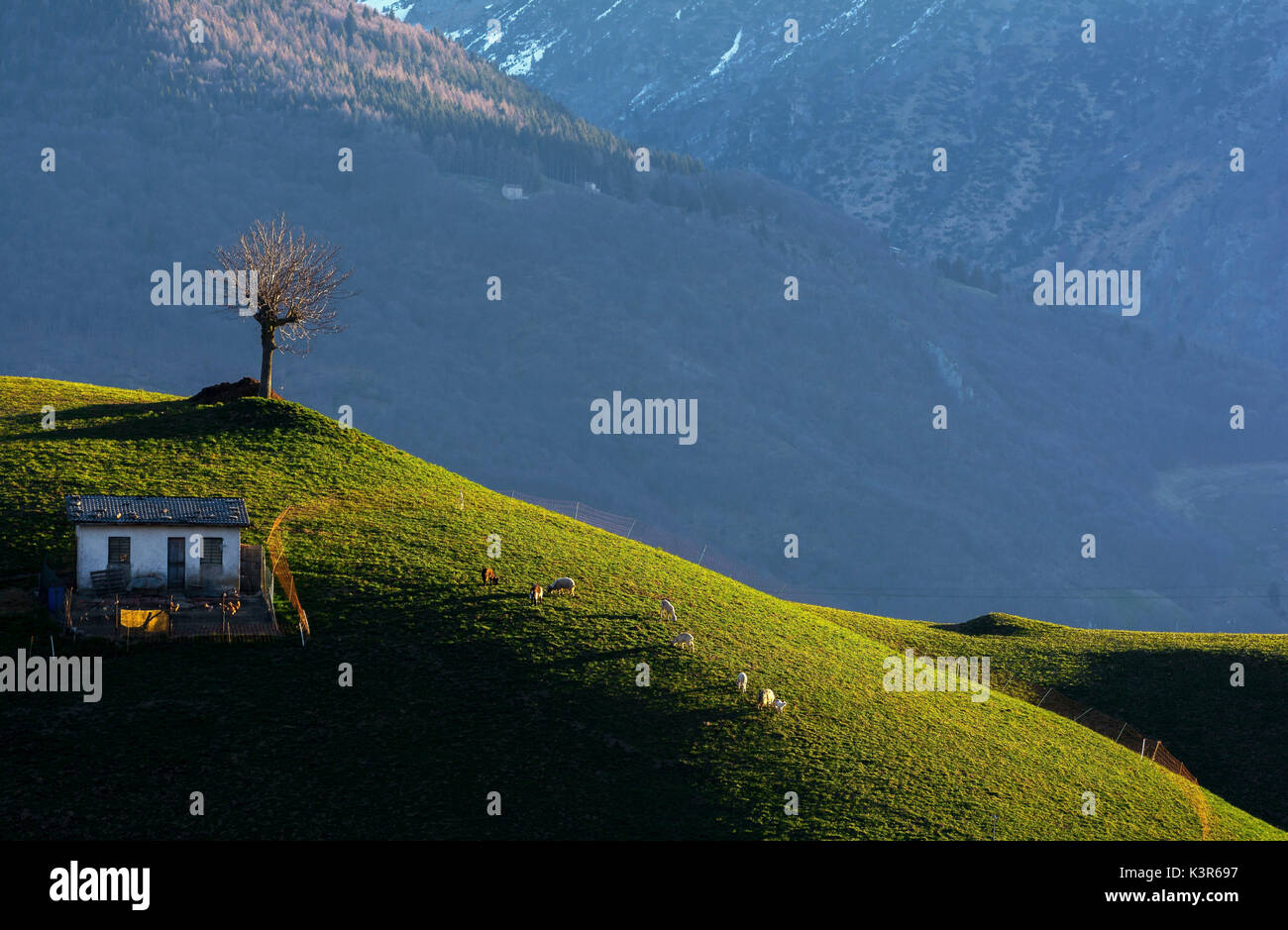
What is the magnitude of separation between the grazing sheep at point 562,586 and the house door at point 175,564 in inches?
746

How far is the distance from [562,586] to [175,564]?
20.1 m

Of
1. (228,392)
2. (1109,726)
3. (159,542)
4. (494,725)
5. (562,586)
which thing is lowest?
(1109,726)

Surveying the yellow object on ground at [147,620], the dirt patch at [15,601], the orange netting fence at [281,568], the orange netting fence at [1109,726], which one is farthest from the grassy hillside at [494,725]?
the orange netting fence at [1109,726]

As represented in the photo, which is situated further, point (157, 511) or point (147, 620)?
point (157, 511)

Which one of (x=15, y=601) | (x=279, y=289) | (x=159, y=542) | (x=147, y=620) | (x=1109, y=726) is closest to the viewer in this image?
(x=147, y=620)

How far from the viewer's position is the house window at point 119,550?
212 ft

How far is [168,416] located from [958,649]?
55.2m

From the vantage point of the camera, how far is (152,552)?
65.1 meters

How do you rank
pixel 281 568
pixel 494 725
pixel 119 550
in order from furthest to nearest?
pixel 281 568
pixel 119 550
pixel 494 725

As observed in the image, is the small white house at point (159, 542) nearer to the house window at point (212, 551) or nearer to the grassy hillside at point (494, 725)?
the house window at point (212, 551)

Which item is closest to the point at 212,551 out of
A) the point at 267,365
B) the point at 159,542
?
the point at 159,542

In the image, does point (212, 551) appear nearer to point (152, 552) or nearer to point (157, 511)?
point (152, 552)

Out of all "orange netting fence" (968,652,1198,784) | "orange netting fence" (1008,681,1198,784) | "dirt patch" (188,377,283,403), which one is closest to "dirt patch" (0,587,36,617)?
"dirt patch" (188,377,283,403)
